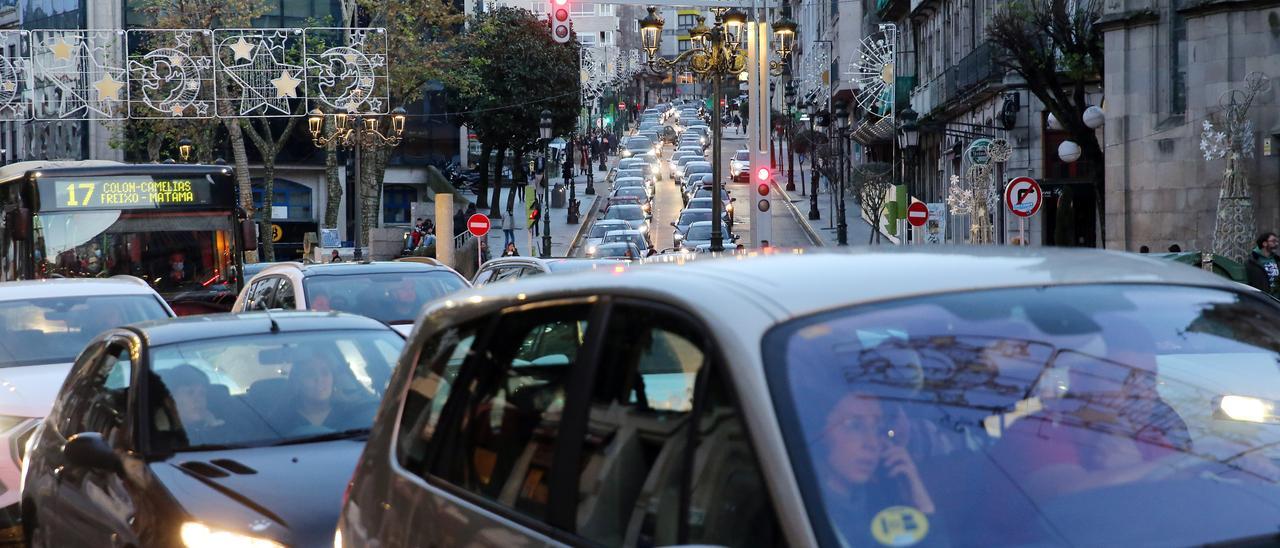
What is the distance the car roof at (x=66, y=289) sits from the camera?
37.1ft

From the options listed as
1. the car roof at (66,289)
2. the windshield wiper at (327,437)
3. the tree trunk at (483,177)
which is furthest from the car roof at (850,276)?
the tree trunk at (483,177)

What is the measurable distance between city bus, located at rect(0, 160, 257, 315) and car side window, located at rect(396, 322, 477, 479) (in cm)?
1694

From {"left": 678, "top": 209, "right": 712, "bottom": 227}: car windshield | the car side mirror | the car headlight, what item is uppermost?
{"left": 678, "top": 209, "right": 712, "bottom": 227}: car windshield

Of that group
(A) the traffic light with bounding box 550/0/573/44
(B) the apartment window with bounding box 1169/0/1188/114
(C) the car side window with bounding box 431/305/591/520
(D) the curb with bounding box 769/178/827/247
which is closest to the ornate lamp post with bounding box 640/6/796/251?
(A) the traffic light with bounding box 550/0/573/44

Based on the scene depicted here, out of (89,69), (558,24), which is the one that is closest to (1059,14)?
(558,24)

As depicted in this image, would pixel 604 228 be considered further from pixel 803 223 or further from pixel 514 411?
pixel 514 411

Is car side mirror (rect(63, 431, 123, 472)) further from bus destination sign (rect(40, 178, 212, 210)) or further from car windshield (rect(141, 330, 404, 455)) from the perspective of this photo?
bus destination sign (rect(40, 178, 212, 210))

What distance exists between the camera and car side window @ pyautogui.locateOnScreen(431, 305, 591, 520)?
3.67 metres

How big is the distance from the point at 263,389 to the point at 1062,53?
2741cm

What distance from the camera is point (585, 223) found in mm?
73938

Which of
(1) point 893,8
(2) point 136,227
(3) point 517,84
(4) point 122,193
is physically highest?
(1) point 893,8

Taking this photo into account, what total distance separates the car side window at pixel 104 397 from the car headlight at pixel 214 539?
45.5 inches

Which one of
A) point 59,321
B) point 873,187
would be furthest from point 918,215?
point 59,321

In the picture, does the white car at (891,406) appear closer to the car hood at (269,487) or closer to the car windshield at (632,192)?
the car hood at (269,487)
